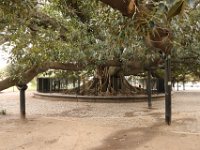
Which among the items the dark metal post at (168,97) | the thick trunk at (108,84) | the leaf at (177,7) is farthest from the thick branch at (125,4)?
the thick trunk at (108,84)

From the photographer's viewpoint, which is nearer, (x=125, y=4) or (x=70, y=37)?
(x=125, y=4)

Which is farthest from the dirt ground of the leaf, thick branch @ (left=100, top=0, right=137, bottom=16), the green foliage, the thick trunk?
the thick trunk

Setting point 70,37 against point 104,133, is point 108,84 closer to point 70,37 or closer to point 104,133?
point 70,37

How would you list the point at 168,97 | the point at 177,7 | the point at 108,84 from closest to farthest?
the point at 177,7 → the point at 168,97 → the point at 108,84

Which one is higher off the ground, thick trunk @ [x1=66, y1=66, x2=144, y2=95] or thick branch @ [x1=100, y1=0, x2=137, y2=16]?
thick branch @ [x1=100, y1=0, x2=137, y2=16]

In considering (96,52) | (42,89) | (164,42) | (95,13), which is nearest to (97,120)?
(96,52)

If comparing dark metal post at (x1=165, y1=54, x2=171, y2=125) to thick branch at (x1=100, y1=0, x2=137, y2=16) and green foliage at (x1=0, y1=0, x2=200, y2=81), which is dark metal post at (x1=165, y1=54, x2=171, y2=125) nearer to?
green foliage at (x1=0, y1=0, x2=200, y2=81)

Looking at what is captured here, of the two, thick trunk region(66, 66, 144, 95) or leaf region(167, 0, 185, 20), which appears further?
thick trunk region(66, 66, 144, 95)

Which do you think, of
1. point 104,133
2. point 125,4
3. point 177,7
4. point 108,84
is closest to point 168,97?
point 104,133

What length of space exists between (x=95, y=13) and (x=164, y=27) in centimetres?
357

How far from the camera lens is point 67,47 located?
902 centimetres

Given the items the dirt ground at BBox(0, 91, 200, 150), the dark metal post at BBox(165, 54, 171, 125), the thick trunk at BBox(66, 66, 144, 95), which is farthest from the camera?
the thick trunk at BBox(66, 66, 144, 95)

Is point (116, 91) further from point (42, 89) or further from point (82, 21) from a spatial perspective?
point (82, 21)

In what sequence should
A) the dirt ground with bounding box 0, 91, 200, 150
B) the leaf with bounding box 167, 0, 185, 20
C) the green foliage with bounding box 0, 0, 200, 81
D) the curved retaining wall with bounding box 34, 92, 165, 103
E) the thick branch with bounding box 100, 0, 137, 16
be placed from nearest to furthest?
the leaf with bounding box 167, 0, 185, 20 < the thick branch with bounding box 100, 0, 137, 16 < the green foliage with bounding box 0, 0, 200, 81 < the dirt ground with bounding box 0, 91, 200, 150 < the curved retaining wall with bounding box 34, 92, 165, 103
